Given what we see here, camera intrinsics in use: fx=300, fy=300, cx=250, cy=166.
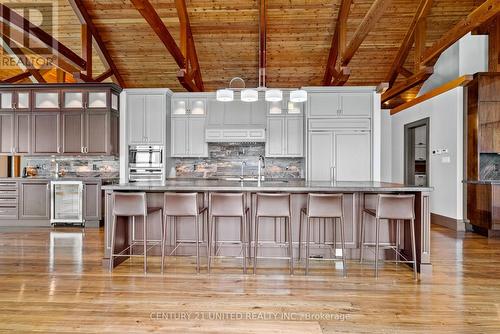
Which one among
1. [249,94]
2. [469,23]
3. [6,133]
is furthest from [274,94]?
[6,133]

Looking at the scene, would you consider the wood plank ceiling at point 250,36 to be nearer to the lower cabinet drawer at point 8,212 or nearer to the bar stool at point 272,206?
the lower cabinet drawer at point 8,212

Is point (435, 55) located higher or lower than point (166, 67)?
lower

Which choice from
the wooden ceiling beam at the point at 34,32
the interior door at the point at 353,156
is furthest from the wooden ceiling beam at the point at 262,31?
the wooden ceiling beam at the point at 34,32

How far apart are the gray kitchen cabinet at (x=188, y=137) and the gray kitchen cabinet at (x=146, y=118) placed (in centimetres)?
32

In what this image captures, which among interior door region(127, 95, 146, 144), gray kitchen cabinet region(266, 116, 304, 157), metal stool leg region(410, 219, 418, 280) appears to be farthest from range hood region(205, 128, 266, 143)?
metal stool leg region(410, 219, 418, 280)

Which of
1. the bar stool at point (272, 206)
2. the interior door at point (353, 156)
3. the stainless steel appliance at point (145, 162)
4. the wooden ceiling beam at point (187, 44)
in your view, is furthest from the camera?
the stainless steel appliance at point (145, 162)

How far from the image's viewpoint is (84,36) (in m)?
6.44

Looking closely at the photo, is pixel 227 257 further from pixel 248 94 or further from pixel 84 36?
pixel 84 36

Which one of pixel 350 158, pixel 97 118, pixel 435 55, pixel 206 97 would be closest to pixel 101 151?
pixel 97 118

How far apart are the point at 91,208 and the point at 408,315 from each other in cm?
543

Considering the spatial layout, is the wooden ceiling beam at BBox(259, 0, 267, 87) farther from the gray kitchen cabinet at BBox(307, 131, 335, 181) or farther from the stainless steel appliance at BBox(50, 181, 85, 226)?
the stainless steel appliance at BBox(50, 181, 85, 226)

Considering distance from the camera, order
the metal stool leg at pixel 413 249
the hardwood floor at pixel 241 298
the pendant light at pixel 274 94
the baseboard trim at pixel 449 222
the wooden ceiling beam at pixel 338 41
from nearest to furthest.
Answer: the hardwood floor at pixel 241 298
the metal stool leg at pixel 413 249
the pendant light at pixel 274 94
the baseboard trim at pixel 449 222
the wooden ceiling beam at pixel 338 41

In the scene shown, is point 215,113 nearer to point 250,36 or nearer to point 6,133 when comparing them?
point 250,36

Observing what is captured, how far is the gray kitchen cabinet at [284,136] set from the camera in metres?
6.49
